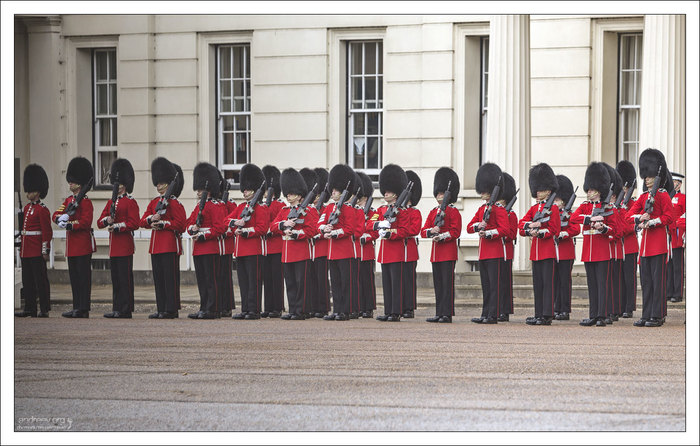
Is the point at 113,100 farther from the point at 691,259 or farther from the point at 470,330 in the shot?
the point at 691,259

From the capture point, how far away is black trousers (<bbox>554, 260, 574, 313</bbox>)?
11.6m

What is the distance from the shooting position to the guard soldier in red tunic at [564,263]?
11.5 m

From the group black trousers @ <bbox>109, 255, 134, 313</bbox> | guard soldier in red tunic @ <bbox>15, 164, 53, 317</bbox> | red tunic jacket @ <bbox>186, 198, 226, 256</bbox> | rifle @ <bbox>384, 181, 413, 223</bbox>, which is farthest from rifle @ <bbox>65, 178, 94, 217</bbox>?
rifle @ <bbox>384, 181, 413, 223</bbox>

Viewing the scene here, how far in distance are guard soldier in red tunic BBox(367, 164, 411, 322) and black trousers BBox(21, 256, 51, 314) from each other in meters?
2.77

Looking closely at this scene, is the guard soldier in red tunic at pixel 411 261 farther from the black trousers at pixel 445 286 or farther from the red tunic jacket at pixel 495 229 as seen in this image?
the red tunic jacket at pixel 495 229

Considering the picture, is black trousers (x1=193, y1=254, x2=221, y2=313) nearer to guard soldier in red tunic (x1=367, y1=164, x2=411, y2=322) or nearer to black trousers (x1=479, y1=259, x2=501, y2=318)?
guard soldier in red tunic (x1=367, y1=164, x2=411, y2=322)

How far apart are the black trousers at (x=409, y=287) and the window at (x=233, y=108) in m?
1.85

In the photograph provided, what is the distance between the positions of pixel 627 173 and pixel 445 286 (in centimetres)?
196

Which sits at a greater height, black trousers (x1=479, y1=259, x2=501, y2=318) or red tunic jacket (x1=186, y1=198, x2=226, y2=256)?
red tunic jacket (x1=186, y1=198, x2=226, y2=256)

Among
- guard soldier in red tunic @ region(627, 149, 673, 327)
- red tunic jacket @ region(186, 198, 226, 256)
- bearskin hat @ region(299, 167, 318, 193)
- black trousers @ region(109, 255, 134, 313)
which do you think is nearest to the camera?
guard soldier in red tunic @ region(627, 149, 673, 327)

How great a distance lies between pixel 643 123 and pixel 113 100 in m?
4.85

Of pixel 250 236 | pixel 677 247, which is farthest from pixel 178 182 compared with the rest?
pixel 677 247

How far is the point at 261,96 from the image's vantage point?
1289 cm

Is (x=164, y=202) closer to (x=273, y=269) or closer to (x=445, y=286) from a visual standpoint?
(x=273, y=269)
